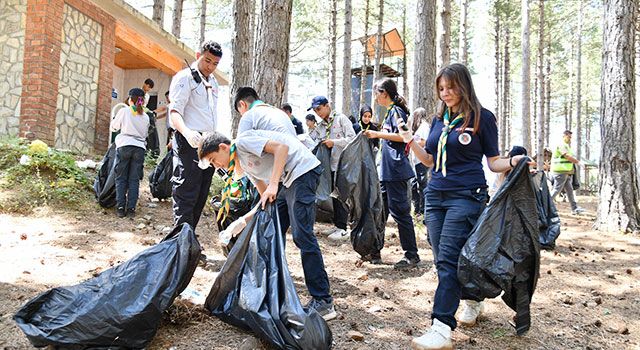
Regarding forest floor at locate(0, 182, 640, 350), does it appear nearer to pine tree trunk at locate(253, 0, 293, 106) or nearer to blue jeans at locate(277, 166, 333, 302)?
blue jeans at locate(277, 166, 333, 302)

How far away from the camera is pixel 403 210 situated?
449cm

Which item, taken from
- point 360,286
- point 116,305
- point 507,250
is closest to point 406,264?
point 360,286

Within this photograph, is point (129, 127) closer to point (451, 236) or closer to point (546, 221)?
point (451, 236)

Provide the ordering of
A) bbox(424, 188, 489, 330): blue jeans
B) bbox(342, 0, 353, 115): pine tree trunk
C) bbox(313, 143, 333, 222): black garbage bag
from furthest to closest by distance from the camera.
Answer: bbox(342, 0, 353, 115): pine tree trunk < bbox(313, 143, 333, 222): black garbage bag < bbox(424, 188, 489, 330): blue jeans

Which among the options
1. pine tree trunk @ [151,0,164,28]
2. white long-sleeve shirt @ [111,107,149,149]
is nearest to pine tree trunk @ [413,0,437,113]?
white long-sleeve shirt @ [111,107,149,149]

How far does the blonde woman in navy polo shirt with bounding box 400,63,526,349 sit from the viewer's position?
269cm

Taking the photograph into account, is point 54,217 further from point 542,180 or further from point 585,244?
point 585,244

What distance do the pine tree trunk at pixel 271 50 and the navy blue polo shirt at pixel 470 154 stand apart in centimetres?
307

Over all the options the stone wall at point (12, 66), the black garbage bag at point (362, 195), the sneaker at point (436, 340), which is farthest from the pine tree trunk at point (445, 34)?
the stone wall at point (12, 66)

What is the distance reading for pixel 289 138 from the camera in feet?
9.93

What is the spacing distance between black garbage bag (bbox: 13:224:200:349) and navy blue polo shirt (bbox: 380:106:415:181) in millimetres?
2337

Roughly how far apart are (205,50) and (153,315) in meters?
2.30

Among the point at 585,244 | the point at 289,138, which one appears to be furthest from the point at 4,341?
the point at 585,244

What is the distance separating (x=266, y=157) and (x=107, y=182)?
3915 millimetres
